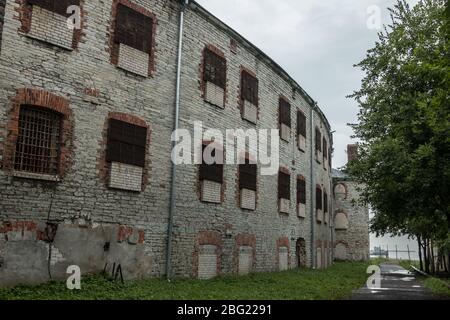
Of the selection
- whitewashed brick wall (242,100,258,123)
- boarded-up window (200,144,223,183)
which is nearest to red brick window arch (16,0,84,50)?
boarded-up window (200,144,223,183)

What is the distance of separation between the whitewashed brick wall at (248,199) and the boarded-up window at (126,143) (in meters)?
5.01

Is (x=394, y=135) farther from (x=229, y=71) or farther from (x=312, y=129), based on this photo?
(x=312, y=129)

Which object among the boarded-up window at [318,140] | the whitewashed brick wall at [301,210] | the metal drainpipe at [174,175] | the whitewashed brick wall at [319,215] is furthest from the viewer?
the boarded-up window at [318,140]

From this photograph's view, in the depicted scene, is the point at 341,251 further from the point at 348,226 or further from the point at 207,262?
the point at 207,262

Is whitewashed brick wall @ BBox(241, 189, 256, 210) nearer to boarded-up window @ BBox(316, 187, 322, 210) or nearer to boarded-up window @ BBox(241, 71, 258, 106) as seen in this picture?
boarded-up window @ BBox(241, 71, 258, 106)

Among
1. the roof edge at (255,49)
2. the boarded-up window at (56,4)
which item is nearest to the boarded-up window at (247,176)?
the roof edge at (255,49)

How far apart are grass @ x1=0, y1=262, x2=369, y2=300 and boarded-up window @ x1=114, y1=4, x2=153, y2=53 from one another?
6.02m

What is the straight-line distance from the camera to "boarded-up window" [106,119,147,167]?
11.4m

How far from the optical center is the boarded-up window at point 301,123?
2158 cm

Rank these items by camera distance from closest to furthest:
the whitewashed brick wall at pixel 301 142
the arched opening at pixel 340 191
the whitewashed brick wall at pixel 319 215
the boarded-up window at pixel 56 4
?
the boarded-up window at pixel 56 4
the whitewashed brick wall at pixel 301 142
the whitewashed brick wall at pixel 319 215
the arched opening at pixel 340 191

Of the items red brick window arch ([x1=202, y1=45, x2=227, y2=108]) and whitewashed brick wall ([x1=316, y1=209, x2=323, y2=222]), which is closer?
red brick window arch ([x1=202, y1=45, x2=227, y2=108])

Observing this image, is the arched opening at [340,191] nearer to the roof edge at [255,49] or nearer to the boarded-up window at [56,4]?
the roof edge at [255,49]
